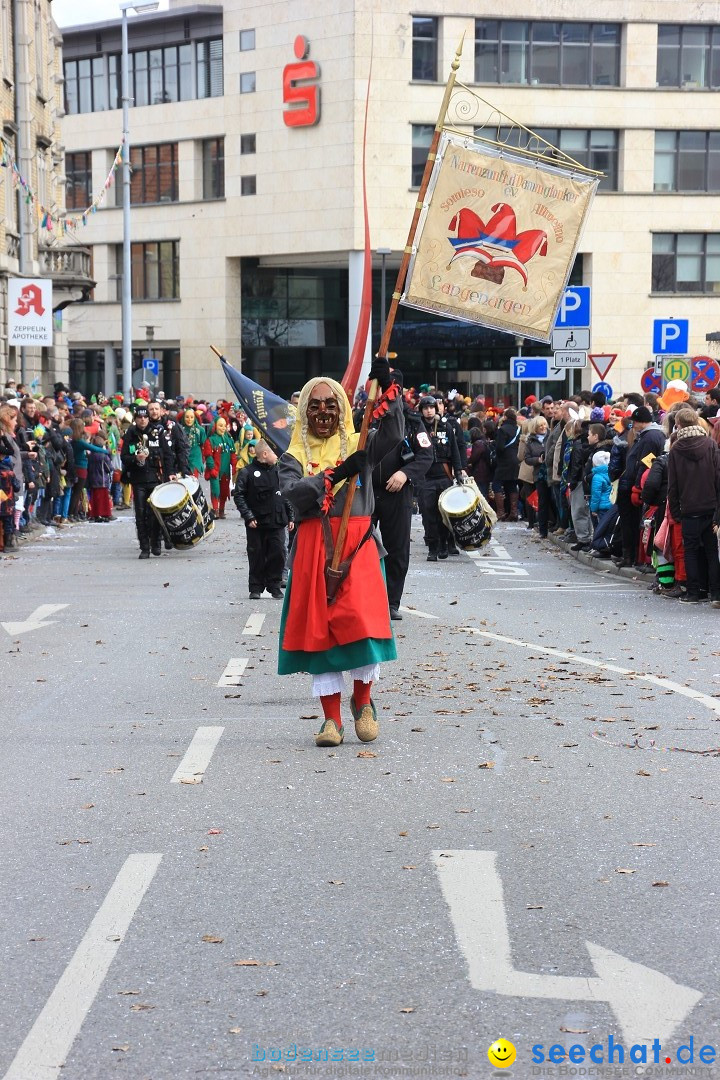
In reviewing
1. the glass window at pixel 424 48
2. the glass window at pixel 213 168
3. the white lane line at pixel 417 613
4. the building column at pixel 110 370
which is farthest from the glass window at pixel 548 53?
the white lane line at pixel 417 613

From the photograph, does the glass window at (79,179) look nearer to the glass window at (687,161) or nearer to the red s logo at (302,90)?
the red s logo at (302,90)

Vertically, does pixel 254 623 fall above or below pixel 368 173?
below

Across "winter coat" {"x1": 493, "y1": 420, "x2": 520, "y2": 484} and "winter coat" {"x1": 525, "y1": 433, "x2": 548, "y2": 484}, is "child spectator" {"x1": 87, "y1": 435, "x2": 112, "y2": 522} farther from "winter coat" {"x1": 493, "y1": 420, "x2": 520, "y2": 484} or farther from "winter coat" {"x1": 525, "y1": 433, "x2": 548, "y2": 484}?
"winter coat" {"x1": 525, "y1": 433, "x2": 548, "y2": 484}

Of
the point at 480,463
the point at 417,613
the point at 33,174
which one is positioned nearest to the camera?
the point at 417,613

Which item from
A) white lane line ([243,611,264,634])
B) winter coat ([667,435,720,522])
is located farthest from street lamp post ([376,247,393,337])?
white lane line ([243,611,264,634])

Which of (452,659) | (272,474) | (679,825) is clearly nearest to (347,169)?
(272,474)

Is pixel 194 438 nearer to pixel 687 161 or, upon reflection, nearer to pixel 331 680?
pixel 331 680

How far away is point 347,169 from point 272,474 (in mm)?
45461

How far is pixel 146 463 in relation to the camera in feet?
67.4

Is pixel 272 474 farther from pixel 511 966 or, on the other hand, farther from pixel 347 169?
pixel 347 169

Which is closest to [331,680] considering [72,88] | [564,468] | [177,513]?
[177,513]

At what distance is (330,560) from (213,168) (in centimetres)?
6008

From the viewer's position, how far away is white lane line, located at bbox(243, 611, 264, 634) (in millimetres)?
13172

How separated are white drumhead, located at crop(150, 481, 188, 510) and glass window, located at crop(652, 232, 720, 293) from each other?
44431 millimetres
